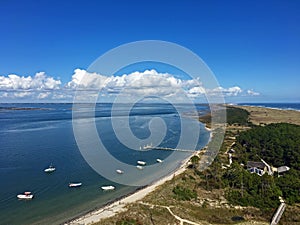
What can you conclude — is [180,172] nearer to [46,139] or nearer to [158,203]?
[158,203]

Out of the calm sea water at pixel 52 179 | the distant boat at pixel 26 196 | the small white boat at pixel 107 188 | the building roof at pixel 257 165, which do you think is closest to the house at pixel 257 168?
the building roof at pixel 257 165

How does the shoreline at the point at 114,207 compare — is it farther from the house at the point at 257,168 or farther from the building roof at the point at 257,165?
the building roof at the point at 257,165

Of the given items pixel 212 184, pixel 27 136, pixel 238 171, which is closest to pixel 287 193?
pixel 238 171

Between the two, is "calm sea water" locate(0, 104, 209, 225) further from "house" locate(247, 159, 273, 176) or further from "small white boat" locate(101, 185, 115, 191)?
"house" locate(247, 159, 273, 176)

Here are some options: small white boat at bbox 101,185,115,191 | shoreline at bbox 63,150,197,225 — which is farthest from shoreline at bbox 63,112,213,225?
small white boat at bbox 101,185,115,191

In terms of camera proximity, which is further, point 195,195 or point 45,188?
point 45,188

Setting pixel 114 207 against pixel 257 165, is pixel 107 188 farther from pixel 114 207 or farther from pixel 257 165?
pixel 257 165

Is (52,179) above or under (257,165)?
under

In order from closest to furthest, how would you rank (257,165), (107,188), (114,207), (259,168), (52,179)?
(114,207)
(107,188)
(52,179)
(259,168)
(257,165)

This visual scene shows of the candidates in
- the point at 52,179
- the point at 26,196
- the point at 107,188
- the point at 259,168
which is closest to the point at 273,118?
the point at 259,168

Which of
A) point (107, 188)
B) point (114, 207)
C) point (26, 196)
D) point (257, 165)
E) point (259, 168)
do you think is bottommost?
point (114, 207)

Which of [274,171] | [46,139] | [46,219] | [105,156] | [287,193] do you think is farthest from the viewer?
[46,139]
